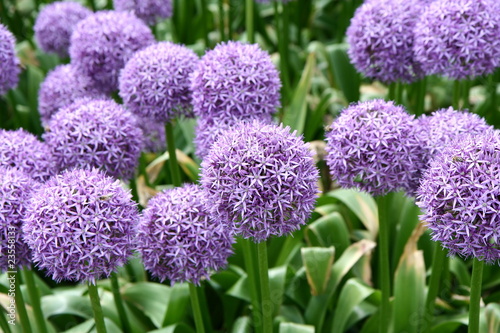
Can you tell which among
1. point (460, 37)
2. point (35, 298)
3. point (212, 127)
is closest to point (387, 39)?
point (460, 37)

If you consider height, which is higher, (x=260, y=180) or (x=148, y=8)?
(x=148, y=8)

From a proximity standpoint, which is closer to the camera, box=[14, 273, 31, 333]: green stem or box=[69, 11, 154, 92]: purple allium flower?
box=[14, 273, 31, 333]: green stem

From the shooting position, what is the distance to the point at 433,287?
4320mm

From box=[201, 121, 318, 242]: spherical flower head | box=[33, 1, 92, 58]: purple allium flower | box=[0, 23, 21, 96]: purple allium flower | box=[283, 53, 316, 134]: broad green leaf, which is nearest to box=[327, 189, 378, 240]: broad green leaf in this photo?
Answer: box=[283, 53, 316, 134]: broad green leaf

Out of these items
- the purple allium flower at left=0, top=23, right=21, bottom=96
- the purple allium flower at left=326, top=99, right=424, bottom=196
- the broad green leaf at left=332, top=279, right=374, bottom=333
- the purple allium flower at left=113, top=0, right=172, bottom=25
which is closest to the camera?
the purple allium flower at left=326, top=99, right=424, bottom=196

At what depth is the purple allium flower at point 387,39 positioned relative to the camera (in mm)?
4703

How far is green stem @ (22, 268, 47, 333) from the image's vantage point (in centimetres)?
416

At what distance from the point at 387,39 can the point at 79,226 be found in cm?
261

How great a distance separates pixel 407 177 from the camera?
3678 millimetres

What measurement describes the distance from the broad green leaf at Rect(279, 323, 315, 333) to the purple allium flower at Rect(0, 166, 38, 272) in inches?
66.9

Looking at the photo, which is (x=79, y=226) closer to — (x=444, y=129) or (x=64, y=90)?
(x=444, y=129)

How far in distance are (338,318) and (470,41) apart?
2073 millimetres

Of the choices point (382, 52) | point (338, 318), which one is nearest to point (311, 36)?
point (382, 52)

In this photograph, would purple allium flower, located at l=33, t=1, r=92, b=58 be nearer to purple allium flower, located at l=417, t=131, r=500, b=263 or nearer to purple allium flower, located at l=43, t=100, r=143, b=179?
purple allium flower, located at l=43, t=100, r=143, b=179
